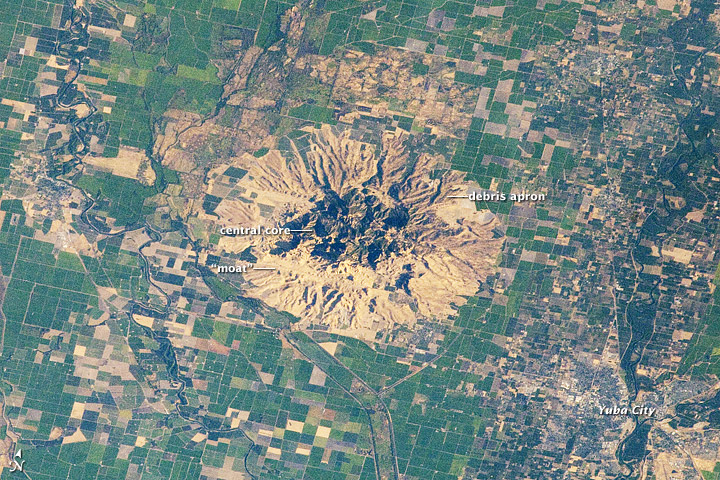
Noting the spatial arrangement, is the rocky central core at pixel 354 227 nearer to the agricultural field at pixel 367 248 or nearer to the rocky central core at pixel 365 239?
the rocky central core at pixel 365 239

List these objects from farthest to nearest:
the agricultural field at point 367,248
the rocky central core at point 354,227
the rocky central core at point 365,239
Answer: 1. the agricultural field at point 367,248
2. the rocky central core at point 365,239
3. the rocky central core at point 354,227

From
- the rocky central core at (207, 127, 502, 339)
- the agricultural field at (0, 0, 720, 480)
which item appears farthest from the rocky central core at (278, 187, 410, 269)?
the agricultural field at (0, 0, 720, 480)

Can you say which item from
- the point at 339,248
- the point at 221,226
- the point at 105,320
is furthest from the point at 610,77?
the point at 105,320

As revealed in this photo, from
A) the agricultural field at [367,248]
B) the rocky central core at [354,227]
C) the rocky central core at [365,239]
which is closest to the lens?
the rocky central core at [354,227]

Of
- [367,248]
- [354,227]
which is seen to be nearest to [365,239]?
[367,248]

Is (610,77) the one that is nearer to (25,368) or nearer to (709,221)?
(709,221)

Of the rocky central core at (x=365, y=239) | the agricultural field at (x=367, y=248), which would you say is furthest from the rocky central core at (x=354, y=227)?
the agricultural field at (x=367, y=248)

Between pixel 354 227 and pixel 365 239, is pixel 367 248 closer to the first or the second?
pixel 365 239

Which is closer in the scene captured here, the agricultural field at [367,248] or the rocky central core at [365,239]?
the rocky central core at [365,239]
